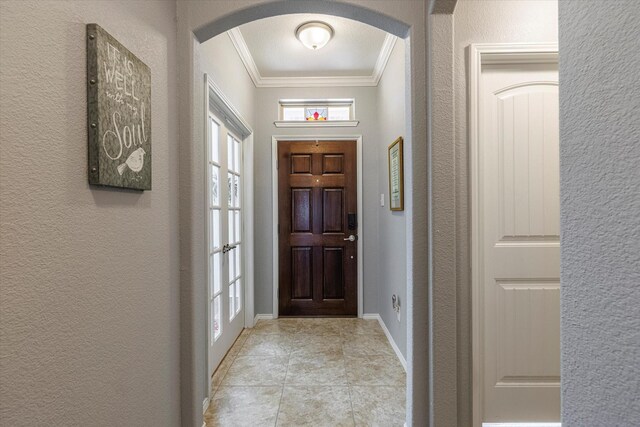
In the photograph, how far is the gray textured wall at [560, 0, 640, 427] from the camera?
0.55 m

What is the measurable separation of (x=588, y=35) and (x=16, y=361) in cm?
138

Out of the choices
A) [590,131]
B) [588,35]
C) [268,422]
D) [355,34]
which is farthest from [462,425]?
[355,34]

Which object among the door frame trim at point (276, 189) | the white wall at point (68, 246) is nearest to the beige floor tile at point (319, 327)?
the door frame trim at point (276, 189)

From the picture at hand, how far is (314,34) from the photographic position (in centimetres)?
254

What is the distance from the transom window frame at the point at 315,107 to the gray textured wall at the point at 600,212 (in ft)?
9.44

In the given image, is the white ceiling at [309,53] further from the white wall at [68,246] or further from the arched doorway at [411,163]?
the white wall at [68,246]

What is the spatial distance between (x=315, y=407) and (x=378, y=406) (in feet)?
1.28

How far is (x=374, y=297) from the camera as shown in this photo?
11.7ft

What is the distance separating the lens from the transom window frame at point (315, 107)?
350 centimetres

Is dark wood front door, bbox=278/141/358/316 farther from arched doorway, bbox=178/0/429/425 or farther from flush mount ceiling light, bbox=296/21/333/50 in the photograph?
arched doorway, bbox=178/0/429/425

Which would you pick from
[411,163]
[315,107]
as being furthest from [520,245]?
[315,107]

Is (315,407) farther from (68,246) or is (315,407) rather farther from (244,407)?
(68,246)

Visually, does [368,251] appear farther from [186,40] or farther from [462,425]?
[186,40]

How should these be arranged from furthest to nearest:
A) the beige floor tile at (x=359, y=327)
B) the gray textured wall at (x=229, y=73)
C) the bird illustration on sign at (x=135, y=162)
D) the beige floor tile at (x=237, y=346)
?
the beige floor tile at (x=359, y=327), the beige floor tile at (x=237, y=346), the gray textured wall at (x=229, y=73), the bird illustration on sign at (x=135, y=162)
